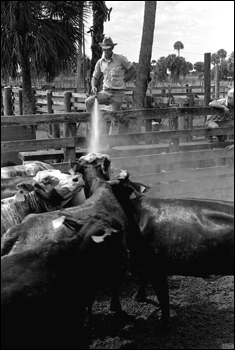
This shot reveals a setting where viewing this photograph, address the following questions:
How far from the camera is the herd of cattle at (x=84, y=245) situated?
154 inches

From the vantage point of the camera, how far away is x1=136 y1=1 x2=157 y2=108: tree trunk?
10961 millimetres

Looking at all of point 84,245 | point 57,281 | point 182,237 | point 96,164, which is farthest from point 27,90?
point 57,281

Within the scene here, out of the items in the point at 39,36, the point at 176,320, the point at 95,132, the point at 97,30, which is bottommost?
the point at 176,320

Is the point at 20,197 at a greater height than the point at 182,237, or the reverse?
the point at 20,197

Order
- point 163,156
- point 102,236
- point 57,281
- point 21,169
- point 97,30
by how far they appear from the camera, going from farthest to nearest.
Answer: point 97,30, point 163,156, point 21,169, point 102,236, point 57,281

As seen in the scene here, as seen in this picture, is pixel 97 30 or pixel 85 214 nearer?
pixel 85 214

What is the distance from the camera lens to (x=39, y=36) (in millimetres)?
15141

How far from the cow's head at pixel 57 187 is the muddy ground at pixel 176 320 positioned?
1.19 metres

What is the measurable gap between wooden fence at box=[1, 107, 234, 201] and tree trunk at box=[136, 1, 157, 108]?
2.70 m

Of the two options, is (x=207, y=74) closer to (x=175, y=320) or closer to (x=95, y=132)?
(x=95, y=132)

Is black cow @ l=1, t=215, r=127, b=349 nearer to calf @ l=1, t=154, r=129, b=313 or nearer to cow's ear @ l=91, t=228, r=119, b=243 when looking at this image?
cow's ear @ l=91, t=228, r=119, b=243

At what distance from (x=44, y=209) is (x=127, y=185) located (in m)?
0.93

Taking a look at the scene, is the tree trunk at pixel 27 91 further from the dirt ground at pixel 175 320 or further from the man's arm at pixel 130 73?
the dirt ground at pixel 175 320

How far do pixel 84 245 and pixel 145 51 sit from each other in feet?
25.5
